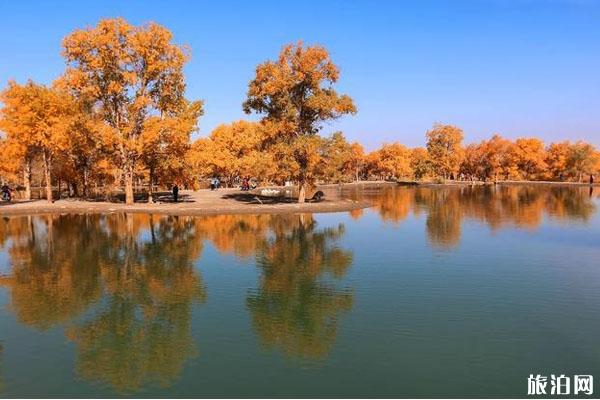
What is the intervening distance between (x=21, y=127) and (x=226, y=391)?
56.1m

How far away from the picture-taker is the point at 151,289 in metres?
23.1

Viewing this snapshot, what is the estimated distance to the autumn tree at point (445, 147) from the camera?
16250 cm

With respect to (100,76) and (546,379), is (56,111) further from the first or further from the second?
(546,379)

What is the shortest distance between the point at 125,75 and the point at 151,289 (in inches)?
1520

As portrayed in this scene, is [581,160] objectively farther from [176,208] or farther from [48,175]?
[48,175]

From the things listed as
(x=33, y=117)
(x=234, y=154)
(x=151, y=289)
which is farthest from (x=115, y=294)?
(x=234, y=154)

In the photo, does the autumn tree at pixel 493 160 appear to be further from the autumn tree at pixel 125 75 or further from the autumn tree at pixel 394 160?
the autumn tree at pixel 125 75

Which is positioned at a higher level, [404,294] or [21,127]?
[21,127]

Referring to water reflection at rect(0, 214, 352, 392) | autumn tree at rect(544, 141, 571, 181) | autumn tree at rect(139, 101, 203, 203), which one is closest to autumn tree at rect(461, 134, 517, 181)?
autumn tree at rect(544, 141, 571, 181)

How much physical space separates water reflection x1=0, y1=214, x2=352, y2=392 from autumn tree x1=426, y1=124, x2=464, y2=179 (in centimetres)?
12833

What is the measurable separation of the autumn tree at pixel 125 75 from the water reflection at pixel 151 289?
703 inches

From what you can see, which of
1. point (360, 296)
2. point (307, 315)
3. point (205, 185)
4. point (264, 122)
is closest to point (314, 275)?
point (360, 296)

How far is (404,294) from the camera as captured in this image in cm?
2191

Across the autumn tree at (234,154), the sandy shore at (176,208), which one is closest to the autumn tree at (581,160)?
the autumn tree at (234,154)
